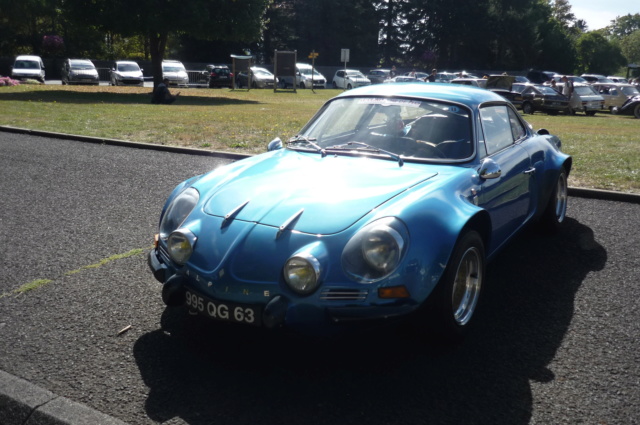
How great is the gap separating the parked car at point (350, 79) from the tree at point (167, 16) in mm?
17615

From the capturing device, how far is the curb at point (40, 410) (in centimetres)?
288

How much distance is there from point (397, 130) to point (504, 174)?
0.87 metres

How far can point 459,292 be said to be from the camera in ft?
12.4

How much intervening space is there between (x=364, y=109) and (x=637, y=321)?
8.09ft

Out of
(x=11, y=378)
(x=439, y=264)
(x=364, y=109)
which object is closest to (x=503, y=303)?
(x=439, y=264)

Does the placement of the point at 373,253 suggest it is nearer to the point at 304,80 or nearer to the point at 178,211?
the point at 178,211

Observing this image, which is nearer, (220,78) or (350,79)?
(220,78)

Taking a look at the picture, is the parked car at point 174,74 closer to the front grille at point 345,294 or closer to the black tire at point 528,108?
the black tire at point 528,108

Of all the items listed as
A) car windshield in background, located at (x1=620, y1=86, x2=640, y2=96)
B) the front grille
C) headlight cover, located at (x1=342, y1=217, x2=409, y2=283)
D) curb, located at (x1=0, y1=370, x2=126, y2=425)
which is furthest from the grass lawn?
car windshield in background, located at (x1=620, y1=86, x2=640, y2=96)

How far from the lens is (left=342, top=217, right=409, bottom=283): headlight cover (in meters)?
3.22

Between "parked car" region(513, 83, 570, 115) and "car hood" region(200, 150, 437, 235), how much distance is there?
2442cm

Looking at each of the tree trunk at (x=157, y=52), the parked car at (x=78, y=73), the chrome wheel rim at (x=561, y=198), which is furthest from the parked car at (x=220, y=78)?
the chrome wheel rim at (x=561, y=198)

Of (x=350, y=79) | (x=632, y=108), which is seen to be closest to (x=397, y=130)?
(x=632, y=108)

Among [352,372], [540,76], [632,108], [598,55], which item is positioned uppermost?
[598,55]
